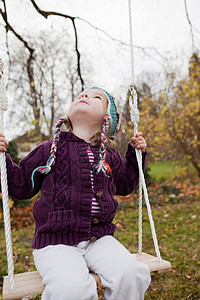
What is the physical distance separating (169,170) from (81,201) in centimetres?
733

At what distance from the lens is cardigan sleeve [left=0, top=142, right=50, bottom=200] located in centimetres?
187

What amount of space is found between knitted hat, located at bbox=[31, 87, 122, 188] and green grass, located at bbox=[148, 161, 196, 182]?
6082mm

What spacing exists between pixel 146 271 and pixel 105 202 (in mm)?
471

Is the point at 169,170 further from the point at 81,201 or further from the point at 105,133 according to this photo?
the point at 81,201

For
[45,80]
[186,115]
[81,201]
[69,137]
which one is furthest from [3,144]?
[186,115]

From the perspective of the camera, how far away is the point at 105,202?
1863mm

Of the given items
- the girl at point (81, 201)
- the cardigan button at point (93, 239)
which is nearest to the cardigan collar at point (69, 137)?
the girl at point (81, 201)

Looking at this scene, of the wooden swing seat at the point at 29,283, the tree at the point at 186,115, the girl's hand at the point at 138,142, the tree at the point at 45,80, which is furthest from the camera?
the tree at the point at 186,115

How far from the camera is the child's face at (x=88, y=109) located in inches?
79.1

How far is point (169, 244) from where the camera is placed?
12.7 ft

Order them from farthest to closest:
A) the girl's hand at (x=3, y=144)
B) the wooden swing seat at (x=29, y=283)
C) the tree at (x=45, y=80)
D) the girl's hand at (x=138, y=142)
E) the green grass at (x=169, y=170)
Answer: the green grass at (x=169, y=170), the tree at (x=45, y=80), the girl's hand at (x=138, y=142), the girl's hand at (x=3, y=144), the wooden swing seat at (x=29, y=283)

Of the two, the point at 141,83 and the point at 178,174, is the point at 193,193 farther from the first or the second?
the point at 141,83

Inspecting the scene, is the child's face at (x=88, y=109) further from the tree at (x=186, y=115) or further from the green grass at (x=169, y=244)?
the tree at (x=186, y=115)

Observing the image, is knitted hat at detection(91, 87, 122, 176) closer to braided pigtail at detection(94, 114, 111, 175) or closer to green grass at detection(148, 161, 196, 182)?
braided pigtail at detection(94, 114, 111, 175)
